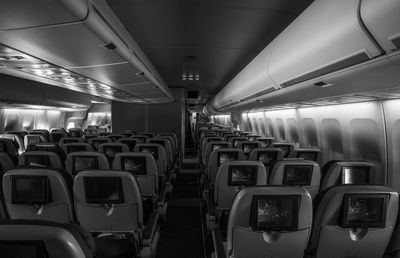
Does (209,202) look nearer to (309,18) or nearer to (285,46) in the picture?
(285,46)

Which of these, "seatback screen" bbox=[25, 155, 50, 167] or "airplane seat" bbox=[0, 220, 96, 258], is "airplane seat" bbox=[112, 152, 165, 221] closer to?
"seatback screen" bbox=[25, 155, 50, 167]

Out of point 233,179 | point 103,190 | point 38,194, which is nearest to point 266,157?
point 233,179

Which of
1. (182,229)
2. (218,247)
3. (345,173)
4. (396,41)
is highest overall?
(396,41)

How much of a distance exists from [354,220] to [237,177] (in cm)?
186

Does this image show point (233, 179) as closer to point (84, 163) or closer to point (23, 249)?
point (84, 163)

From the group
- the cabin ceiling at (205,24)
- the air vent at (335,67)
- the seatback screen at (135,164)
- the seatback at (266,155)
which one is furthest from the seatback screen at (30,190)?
the seatback at (266,155)

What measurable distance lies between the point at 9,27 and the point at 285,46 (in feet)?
9.70

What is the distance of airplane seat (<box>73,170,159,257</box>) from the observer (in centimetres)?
328

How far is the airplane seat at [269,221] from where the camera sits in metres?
2.49

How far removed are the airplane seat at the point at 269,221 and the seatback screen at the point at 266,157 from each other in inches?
127

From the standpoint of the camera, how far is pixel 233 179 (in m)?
4.31

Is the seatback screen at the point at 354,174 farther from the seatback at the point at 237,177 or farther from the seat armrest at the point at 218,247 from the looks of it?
the seat armrest at the point at 218,247

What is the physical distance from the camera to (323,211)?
2.60m

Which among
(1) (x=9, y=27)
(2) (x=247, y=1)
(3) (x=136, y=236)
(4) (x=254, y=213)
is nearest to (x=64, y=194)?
(3) (x=136, y=236)
